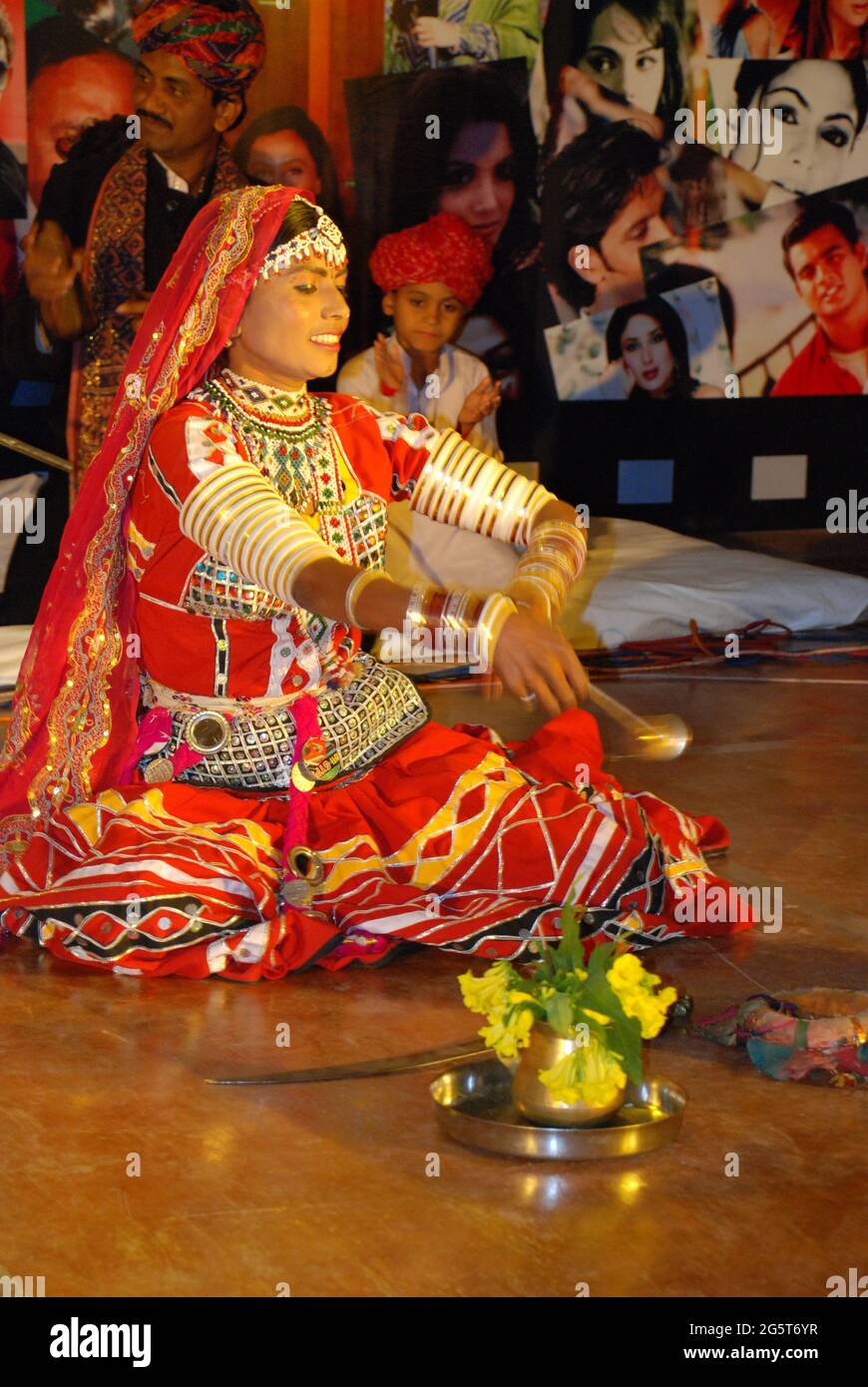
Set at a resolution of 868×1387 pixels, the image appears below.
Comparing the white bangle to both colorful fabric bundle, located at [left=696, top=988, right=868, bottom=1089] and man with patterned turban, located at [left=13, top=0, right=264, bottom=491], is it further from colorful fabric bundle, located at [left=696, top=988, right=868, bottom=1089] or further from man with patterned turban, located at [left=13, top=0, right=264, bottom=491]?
man with patterned turban, located at [left=13, top=0, right=264, bottom=491]

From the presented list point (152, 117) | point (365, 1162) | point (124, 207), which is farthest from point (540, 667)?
point (152, 117)

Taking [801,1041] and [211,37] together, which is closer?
[801,1041]

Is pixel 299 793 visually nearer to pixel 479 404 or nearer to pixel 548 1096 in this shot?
pixel 548 1096

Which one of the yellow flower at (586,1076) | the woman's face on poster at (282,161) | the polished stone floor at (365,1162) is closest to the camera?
the polished stone floor at (365,1162)

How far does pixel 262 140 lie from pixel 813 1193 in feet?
20.1

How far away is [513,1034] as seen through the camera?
2727 millimetres

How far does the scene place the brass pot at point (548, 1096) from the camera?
8.86ft

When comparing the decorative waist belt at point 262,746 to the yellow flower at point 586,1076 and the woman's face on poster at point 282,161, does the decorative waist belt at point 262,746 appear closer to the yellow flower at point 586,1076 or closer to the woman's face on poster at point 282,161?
the yellow flower at point 586,1076

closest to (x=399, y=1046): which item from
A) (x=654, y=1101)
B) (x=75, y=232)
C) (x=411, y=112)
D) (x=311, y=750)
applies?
(x=654, y=1101)

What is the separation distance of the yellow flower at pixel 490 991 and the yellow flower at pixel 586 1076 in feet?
0.42

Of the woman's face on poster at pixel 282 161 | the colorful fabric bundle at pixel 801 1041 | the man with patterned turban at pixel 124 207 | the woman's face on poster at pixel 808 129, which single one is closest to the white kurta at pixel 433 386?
the woman's face on poster at pixel 282 161

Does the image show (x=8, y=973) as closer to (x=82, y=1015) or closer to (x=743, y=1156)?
(x=82, y=1015)

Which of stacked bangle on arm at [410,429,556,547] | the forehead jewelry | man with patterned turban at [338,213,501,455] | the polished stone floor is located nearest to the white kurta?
man with patterned turban at [338,213,501,455]

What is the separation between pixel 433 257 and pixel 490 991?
545 cm
